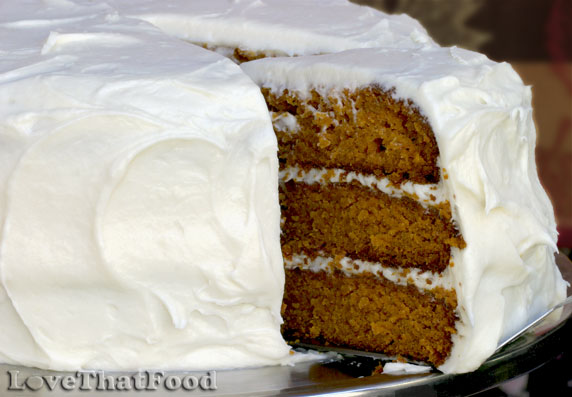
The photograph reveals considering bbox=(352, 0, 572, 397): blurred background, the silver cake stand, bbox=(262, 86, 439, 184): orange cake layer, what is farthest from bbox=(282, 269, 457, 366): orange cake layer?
bbox=(352, 0, 572, 397): blurred background

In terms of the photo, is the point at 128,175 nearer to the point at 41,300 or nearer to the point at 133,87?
the point at 133,87

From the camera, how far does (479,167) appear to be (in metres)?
2.26

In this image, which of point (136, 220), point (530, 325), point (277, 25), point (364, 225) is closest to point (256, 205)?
point (136, 220)

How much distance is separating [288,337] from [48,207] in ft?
3.00

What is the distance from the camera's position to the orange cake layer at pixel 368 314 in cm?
242

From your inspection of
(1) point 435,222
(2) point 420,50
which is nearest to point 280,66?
(2) point 420,50

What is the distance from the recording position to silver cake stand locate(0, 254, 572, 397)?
6.72 feet

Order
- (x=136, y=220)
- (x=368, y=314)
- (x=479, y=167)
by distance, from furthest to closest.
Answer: (x=368, y=314)
(x=479, y=167)
(x=136, y=220)

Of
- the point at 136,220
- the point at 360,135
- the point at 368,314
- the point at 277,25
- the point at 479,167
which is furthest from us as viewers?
the point at 277,25

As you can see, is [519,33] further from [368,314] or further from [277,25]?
[368,314]

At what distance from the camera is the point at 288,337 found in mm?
2645

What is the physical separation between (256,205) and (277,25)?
3.37ft

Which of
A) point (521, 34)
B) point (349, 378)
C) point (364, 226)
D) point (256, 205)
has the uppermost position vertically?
point (256, 205)

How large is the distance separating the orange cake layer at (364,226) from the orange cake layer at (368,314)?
0.28 ft
